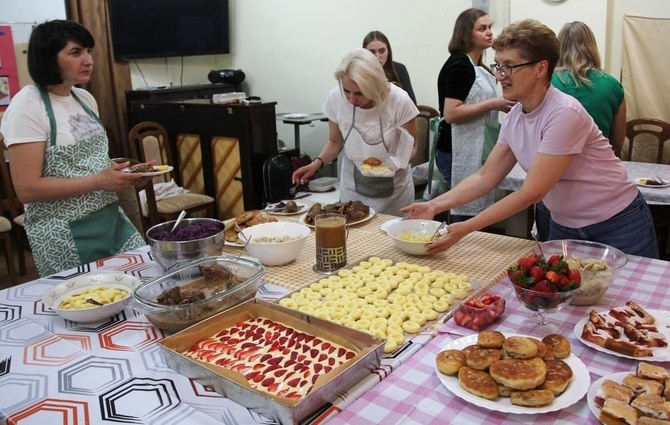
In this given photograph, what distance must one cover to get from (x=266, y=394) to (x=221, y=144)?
390 centimetres

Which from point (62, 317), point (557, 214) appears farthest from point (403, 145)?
point (62, 317)

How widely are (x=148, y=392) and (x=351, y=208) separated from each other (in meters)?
1.34

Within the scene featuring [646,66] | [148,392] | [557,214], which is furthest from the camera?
[646,66]

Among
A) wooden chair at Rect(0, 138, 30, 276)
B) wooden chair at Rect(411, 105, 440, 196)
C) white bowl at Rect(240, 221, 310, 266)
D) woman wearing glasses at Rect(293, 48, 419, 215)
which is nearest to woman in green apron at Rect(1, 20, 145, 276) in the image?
white bowl at Rect(240, 221, 310, 266)

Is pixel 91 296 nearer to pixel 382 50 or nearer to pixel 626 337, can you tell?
pixel 626 337

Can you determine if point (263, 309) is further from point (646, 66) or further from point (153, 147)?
point (646, 66)

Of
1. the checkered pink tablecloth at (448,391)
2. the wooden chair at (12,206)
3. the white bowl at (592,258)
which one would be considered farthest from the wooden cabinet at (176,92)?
the checkered pink tablecloth at (448,391)

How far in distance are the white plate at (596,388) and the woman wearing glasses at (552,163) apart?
2.49 feet

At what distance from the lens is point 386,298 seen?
5.30ft

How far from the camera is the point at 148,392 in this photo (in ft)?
3.88

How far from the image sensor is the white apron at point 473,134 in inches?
126

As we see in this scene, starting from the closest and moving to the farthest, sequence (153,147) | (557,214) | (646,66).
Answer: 1. (557,214)
2. (646,66)
3. (153,147)

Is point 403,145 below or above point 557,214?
above

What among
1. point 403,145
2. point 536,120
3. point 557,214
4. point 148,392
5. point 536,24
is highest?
point 536,24
